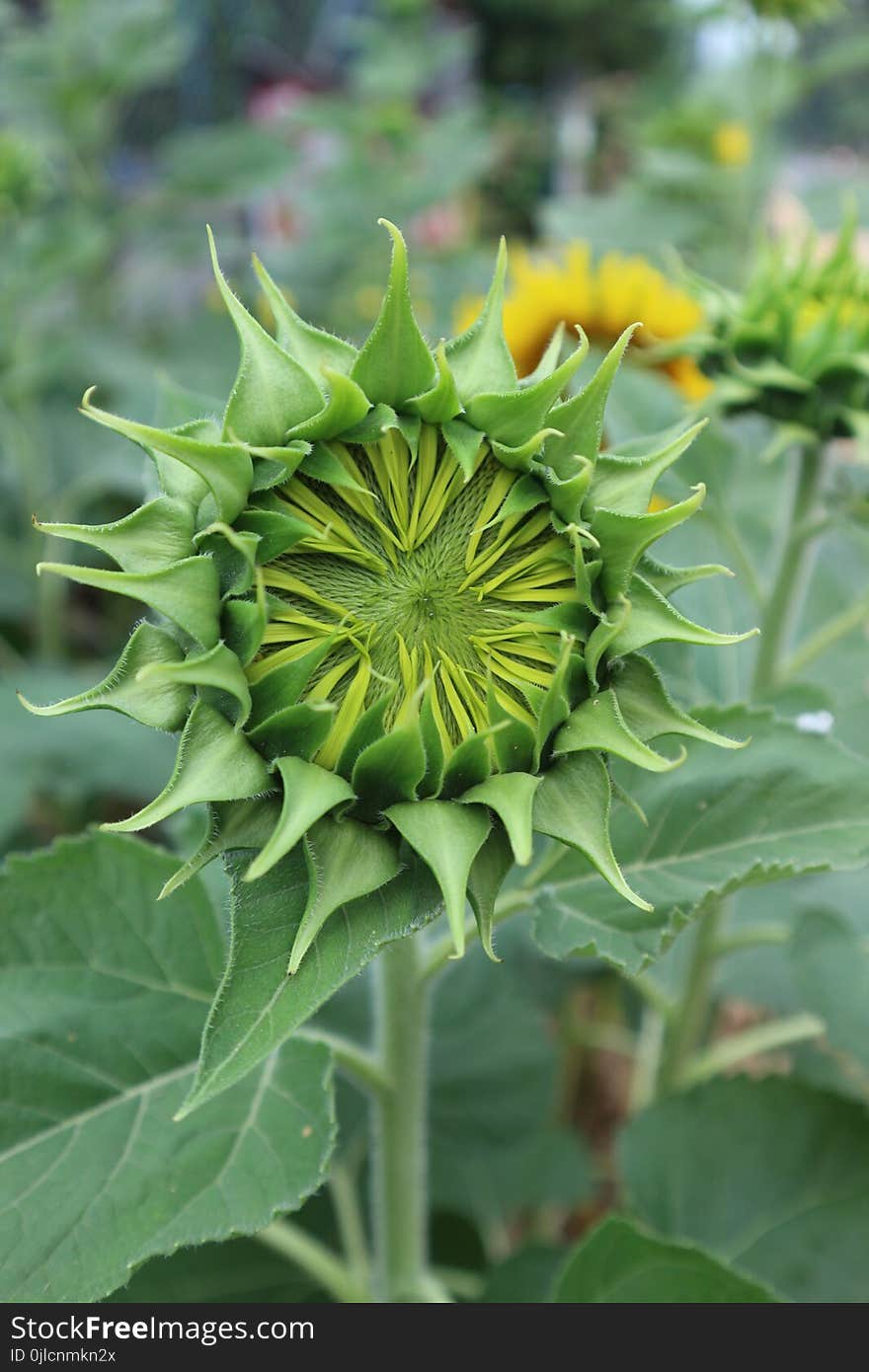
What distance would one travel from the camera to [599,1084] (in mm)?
1918

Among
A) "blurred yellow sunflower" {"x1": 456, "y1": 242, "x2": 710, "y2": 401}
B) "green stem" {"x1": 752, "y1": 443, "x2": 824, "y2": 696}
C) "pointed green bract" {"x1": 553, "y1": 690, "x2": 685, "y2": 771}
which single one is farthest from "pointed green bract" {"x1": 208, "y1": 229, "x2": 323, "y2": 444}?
"blurred yellow sunflower" {"x1": 456, "y1": 242, "x2": 710, "y2": 401}

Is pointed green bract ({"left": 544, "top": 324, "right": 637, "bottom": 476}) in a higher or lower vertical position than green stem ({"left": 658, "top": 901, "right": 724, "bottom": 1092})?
higher

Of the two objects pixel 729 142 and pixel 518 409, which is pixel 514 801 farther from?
pixel 729 142

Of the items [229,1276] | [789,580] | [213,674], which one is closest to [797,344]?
[789,580]

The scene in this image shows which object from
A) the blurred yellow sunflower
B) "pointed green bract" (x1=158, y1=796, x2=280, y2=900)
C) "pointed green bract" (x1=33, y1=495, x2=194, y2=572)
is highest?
the blurred yellow sunflower

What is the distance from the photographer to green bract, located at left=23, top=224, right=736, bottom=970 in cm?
60

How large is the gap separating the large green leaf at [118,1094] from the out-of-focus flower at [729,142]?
232 centimetres

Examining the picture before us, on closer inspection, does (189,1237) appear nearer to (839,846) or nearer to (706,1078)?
(839,846)

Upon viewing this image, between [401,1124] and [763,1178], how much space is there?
37 cm

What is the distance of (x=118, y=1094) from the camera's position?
807 mm

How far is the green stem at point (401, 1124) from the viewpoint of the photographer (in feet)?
2.70

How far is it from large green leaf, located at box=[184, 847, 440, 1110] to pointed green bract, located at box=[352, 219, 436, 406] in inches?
9.9

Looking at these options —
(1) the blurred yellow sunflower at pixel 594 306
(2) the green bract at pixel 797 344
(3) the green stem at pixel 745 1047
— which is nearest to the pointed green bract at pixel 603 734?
(2) the green bract at pixel 797 344

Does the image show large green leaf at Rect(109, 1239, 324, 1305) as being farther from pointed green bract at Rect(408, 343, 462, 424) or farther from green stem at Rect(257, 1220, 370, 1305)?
pointed green bract at Rect(408, 343, 462, 424)
